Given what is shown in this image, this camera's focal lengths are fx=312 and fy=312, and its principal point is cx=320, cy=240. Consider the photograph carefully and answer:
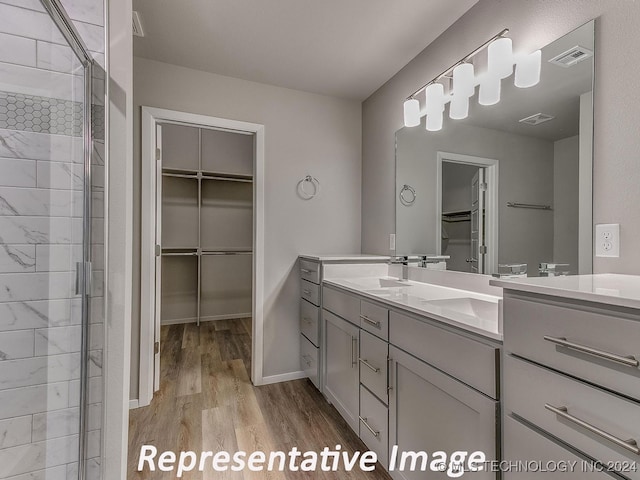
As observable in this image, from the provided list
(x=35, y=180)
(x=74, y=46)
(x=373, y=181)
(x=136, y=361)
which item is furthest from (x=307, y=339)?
(x=74, y=46)

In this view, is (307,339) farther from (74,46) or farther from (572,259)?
(74,46)

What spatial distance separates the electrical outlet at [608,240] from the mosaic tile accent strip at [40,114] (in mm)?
1962

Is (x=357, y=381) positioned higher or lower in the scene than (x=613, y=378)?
lower

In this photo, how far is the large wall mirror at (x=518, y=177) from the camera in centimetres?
123

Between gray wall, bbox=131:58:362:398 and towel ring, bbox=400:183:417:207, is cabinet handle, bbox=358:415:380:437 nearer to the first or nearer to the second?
gray wall, bbox=131:58:362:398

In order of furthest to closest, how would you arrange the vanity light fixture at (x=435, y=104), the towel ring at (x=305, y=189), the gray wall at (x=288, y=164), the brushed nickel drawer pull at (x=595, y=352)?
the towel ring at (x=305, y=189) → the gray wall at (x=288, y=164) → the vanity light fixture at (x=435, y=104) → the brushed nickel drawer pull at (x=595, y=352)

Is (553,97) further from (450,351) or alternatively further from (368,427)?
(368,427)

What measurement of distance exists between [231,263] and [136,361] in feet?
7.20

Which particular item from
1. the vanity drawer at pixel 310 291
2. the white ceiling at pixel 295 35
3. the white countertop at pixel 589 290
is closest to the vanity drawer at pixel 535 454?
the white countertop at pixel 589 290

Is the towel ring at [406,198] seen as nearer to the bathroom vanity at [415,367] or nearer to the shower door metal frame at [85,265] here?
the bathroom vanity at [415,367]

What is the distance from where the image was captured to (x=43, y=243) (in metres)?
1.07

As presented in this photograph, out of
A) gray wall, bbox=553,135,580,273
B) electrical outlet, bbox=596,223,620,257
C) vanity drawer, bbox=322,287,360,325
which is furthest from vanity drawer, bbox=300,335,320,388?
electrical outlet, bbox=596,223,620,257

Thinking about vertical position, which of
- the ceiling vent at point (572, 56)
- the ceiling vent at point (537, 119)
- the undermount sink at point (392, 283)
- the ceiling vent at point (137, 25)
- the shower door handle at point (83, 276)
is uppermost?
the ceiling vent at point (137, 25)

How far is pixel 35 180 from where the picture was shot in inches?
41.2
